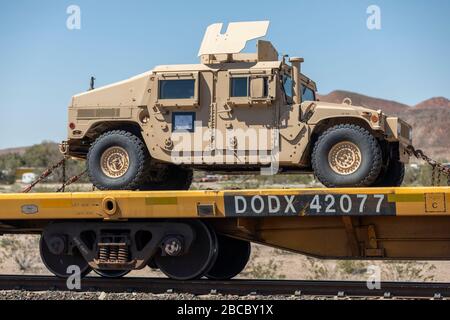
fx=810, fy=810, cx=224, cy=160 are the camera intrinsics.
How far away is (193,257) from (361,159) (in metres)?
2.64

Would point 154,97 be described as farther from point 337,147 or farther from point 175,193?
point 337,147

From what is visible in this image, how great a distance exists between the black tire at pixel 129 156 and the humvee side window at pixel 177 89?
77 centimetres

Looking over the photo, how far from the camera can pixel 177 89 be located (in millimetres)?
11500

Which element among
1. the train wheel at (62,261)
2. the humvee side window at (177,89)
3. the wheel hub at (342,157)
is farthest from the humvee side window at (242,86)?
the train wheel at (62,261)

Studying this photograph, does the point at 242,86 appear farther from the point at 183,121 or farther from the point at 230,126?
the point at 183,121

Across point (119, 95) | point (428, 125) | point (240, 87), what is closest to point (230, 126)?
point (240, 87)

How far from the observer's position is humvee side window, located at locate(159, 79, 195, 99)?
1143cm

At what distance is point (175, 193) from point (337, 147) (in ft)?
7.39

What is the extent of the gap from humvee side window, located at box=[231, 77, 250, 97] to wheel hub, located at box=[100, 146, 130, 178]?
71.0 inches

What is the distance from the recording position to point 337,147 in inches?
426

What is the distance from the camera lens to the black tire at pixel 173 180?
40.5 ft

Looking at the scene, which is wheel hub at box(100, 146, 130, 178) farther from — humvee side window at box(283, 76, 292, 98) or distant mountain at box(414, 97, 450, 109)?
distant mountain at box(414, 97, 450, 109)

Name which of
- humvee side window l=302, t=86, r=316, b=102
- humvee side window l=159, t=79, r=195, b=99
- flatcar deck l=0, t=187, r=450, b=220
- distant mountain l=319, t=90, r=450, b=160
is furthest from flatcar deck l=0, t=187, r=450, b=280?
distant mountain l=319, t=90, r=450, b=160
